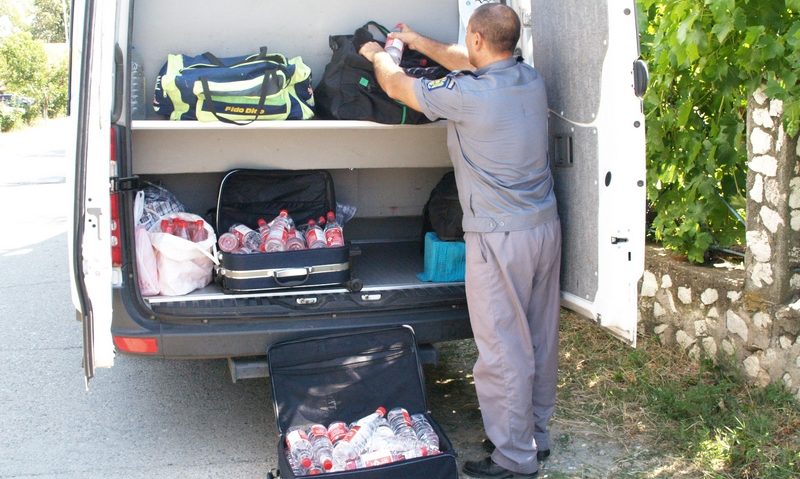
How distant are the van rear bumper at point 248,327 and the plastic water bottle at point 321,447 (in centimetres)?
39

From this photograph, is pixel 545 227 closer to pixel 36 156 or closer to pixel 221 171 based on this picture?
pixel 221 171

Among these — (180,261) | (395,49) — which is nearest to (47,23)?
(395,49)

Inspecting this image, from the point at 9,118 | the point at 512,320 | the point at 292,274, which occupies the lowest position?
the point at 512,320

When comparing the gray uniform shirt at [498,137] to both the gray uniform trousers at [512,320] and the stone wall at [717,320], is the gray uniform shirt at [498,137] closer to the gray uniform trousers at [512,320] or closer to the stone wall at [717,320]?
the gray uniform trousers at [512,320]

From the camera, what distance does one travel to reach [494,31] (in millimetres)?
3338

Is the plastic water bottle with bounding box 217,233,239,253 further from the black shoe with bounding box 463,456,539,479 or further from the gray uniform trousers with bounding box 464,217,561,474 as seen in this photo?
the black shoe with bounding box 463,456,539,479

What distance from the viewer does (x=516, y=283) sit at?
11.1ft

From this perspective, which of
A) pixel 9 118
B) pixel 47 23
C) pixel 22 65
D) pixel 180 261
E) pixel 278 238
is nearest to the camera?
pixel 180 261

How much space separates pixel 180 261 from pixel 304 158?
1.13 meters

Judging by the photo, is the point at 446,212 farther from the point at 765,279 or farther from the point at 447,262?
the point at 765,279

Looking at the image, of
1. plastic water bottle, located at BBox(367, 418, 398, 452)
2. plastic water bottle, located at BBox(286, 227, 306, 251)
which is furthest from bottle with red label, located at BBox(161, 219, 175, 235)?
plastic water bottle, located at BBox(367, 418, 398, 452)

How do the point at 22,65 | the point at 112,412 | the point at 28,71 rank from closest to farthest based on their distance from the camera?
the point at 112,412 < the point at 22,65 < the point at 28,71

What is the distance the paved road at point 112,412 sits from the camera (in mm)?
3752

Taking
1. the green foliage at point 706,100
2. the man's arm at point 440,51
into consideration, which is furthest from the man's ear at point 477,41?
the green foliage at point 706,100
